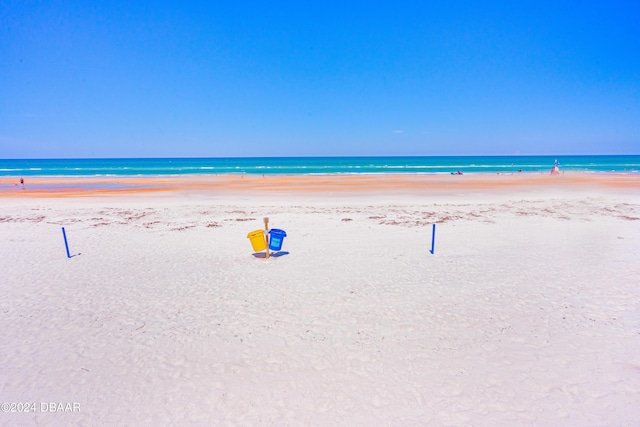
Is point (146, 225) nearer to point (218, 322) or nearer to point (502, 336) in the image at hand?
point (218, 322)

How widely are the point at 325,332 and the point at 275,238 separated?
4.20 m

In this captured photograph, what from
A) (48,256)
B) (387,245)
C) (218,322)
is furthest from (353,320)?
(48,256)

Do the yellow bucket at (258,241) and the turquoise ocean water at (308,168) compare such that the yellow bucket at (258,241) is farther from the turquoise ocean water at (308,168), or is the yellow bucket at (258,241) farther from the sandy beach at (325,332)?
the turquoise ocean water at (308,168)

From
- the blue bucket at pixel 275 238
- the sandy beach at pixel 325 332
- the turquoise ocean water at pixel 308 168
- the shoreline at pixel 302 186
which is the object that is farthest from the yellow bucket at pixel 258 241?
the turquoise ocean water at pixel 308 168

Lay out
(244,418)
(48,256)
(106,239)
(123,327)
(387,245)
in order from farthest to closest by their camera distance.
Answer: (106,239) → (387,245) → (48,256) → (123,327) → (244,418)

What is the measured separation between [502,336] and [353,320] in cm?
239

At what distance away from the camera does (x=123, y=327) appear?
5.86m

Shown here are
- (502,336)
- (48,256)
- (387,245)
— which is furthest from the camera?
(387,245)

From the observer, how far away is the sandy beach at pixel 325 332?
3.99m

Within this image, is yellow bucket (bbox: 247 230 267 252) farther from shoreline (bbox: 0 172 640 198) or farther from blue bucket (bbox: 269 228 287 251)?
shoreline (bbox: 0 172 640 198)

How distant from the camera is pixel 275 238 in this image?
9375 millimetres

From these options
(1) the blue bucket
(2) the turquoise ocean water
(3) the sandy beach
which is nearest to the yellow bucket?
(1) the blue bucket

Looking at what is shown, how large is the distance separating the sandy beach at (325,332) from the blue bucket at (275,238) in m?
0.45

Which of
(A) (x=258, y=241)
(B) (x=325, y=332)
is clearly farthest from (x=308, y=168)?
(B) (x=325, y=332)
